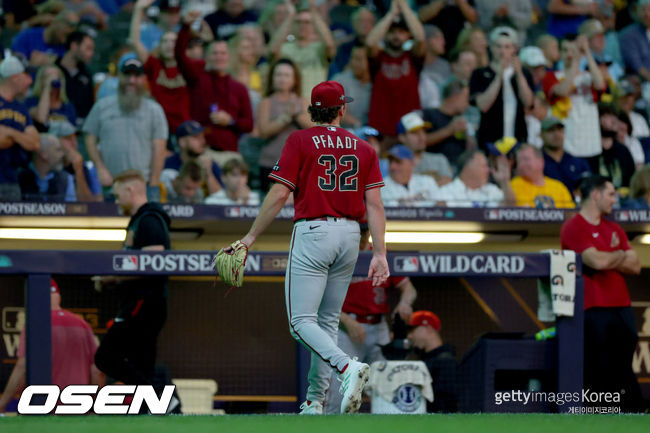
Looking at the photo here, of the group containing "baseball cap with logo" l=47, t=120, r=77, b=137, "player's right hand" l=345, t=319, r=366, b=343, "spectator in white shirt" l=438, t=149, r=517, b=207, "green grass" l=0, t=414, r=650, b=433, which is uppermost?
"baseball cap with logo" l=47, t=120, r=77, b=137

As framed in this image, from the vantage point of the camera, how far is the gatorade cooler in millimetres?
6609

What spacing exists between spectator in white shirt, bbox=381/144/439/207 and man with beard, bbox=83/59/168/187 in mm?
2105

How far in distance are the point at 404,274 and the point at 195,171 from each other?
3.39m

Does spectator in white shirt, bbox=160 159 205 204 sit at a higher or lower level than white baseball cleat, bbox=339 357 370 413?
higher

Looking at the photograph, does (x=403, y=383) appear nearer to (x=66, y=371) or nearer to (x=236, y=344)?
(x=236, y=344)

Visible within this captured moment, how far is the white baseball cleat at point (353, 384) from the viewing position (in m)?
5.00

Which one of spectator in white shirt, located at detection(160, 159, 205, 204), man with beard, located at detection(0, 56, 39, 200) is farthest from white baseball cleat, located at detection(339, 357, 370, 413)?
man with beard, located at detection(0, 56, 39, 200)

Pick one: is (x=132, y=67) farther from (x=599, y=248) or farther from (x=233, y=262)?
(x=233, y=262)

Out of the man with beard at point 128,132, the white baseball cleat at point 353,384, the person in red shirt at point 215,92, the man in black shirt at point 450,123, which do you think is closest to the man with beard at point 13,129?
the man with beard at point 128,132

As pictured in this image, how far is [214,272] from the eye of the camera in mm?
6656

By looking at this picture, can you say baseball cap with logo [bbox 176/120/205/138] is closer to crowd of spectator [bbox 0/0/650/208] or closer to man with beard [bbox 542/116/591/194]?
crowd of spectator [bbox 0/0/650/208]

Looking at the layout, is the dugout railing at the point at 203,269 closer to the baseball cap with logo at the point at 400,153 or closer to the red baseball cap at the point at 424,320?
the red baseball cap at the point at 424,320

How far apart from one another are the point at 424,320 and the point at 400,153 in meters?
3.31

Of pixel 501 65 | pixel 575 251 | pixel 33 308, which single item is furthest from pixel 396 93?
pixel 33 308
